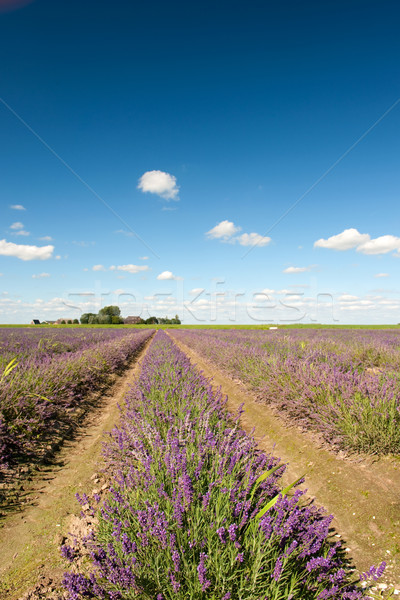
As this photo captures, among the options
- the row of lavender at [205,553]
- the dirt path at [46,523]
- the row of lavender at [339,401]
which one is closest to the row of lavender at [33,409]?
the dirt path at [46,523]

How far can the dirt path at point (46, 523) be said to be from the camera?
196 centimetres

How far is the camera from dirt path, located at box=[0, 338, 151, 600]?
196 centimetres

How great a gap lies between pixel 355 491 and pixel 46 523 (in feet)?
8.68

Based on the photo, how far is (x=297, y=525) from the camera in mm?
1803

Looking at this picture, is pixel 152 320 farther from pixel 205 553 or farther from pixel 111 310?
pixel 205 553

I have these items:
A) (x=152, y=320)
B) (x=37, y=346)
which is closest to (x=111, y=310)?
(x=152, y=320)

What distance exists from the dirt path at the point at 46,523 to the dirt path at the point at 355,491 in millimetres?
1998

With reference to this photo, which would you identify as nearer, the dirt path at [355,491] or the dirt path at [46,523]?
the dirt path at [46,523]

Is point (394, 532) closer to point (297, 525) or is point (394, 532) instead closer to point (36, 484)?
point (297, 525)

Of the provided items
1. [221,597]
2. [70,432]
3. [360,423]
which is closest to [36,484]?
[70,432]

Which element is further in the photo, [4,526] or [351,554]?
[4,526]

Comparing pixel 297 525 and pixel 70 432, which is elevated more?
pixel 297 525

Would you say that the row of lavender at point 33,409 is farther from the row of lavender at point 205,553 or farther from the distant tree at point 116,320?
the distant tree at point 116,320

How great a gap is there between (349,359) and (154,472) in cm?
582
